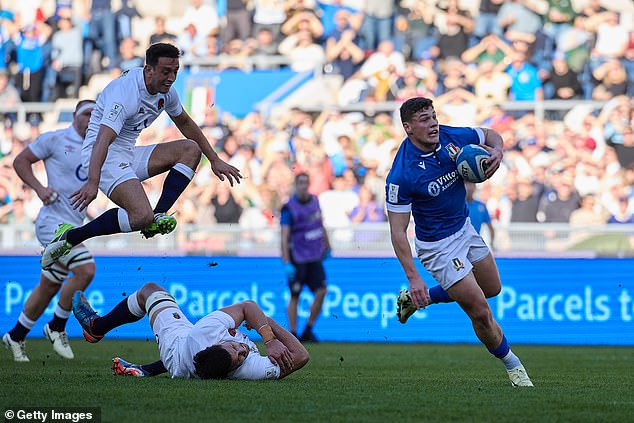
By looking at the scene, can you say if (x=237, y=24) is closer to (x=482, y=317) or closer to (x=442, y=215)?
(x=442, y=215)

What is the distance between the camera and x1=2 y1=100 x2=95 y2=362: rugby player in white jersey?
1162 centimetres

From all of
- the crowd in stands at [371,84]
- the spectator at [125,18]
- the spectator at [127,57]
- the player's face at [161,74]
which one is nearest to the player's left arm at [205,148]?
the player's face at [161,74]

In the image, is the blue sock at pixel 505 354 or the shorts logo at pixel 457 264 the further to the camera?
the blue sock at pixel 505 354

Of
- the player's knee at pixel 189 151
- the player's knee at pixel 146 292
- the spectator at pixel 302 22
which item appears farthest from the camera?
the spectator at pixel 302 22

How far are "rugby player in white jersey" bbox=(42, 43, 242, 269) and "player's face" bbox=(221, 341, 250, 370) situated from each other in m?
1.65

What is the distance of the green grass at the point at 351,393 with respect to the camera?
6.68 metres

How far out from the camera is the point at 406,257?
27.7 feet

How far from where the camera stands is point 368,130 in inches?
767

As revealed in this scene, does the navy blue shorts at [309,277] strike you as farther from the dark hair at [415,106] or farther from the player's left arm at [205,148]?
the dark hair at [415,106]

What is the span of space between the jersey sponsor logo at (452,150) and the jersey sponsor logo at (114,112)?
2729 millimetres

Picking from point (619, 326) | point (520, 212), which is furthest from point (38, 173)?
point (619, 326)

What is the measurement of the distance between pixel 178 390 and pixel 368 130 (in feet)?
39.8

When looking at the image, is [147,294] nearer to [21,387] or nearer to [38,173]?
[21,387]

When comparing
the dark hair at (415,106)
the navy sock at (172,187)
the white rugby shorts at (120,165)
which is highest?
the dark hair at (415,106)
